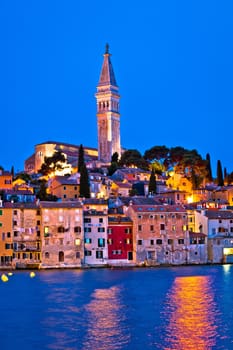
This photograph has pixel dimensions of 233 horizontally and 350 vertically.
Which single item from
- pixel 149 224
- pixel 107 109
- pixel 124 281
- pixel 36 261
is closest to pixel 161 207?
pixel 149 224

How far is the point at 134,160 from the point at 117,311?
61.7 metres

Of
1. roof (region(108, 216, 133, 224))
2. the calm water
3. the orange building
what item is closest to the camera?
the calm water

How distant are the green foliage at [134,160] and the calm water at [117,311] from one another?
44.0 m

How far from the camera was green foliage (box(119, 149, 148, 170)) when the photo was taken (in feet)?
305

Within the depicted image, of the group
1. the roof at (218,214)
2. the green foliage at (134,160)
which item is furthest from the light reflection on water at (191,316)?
the green foliage at (134,160)

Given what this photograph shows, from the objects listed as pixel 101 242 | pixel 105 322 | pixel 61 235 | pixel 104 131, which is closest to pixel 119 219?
pixel 101 242

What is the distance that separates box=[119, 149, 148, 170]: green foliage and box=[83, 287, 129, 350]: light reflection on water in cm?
5460

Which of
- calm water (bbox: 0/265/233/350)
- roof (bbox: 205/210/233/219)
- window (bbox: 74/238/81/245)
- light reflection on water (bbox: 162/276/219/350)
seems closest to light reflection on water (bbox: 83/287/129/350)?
calm water (bbox: 0/265/233/350)

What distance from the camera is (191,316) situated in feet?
102

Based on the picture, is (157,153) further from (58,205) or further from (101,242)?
(58,205)

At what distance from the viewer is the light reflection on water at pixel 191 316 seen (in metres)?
25.8

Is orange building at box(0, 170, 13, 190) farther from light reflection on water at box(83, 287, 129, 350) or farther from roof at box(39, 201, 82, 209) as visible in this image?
light reflection on water at box(83, 287, 129, 350)

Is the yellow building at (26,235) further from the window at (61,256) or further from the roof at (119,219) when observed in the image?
the roof at (119,219)

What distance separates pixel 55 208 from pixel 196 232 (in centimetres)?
1404
